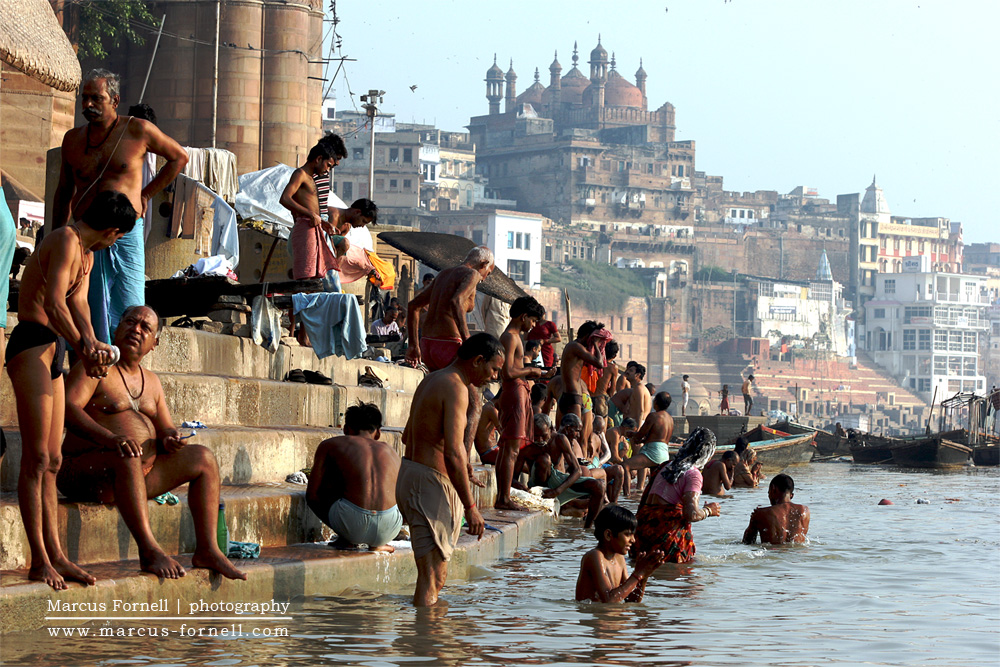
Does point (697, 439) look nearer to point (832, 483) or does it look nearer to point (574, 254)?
point (832, 483)

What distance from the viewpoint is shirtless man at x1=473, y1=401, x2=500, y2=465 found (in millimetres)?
10031

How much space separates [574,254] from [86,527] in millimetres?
87274

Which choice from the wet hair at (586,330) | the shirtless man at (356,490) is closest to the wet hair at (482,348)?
the shirtless man at (356,490)

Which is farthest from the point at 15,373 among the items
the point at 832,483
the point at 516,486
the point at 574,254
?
the point at 574,254

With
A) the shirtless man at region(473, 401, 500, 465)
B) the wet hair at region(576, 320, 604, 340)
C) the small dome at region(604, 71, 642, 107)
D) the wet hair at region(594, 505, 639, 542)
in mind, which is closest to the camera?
the wet hair at region(594, 505, 639, 542)

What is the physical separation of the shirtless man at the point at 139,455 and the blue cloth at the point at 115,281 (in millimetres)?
580

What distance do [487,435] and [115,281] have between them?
4.67 meters

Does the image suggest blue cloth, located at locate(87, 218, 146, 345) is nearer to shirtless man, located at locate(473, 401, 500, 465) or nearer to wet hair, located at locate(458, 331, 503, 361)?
wet hair, located at locate(458, 331, 503, 361)

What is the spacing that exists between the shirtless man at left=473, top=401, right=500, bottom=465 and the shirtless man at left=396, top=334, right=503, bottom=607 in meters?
4.21

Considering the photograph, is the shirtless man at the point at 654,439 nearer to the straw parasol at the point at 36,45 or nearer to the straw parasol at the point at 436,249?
the straw parasol at the point at 436,249

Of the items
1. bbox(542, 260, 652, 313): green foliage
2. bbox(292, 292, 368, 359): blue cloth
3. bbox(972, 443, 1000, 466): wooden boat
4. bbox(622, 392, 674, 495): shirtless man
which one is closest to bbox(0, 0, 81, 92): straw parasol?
bbox(292, 292, 368, 359): blue cloth

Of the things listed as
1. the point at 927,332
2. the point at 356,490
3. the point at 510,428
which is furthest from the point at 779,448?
the point at 927,332

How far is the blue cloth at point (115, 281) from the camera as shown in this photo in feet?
19.6

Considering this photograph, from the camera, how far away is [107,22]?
22781mm
